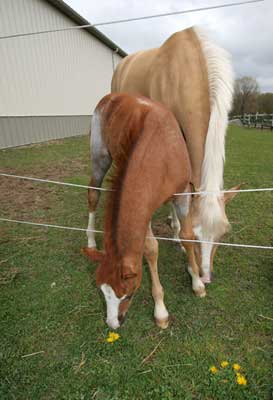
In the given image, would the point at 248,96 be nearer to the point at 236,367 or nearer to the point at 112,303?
the point at 236,367

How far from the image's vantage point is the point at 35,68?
33.2 feet

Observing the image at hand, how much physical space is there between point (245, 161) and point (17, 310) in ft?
22.0

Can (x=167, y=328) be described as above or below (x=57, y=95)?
below

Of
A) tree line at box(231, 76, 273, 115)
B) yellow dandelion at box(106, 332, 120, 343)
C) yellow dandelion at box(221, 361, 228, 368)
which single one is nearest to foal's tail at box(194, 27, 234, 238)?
yellow dandelion at box(221, 361, 228, 368)

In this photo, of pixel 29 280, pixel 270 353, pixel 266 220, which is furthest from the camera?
pixel 266 220

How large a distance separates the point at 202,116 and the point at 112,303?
1512 mm

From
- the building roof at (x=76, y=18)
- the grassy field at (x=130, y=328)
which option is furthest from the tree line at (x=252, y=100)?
the grassy field at (x=130, y=328)

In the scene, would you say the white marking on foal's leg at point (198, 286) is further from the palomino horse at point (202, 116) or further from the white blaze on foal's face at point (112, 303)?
the white blaze on foal's face at point (112, 303)

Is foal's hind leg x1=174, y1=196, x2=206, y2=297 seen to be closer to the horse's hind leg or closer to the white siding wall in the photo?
the horse's hind leg

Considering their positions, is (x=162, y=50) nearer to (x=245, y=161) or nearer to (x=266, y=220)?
(x=266, y=220)

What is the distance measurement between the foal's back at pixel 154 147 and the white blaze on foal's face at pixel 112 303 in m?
0.64

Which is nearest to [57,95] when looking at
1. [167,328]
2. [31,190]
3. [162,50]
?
[31,190]

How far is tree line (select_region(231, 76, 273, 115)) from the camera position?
2912 cm

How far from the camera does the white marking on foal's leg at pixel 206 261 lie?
6.53ft
